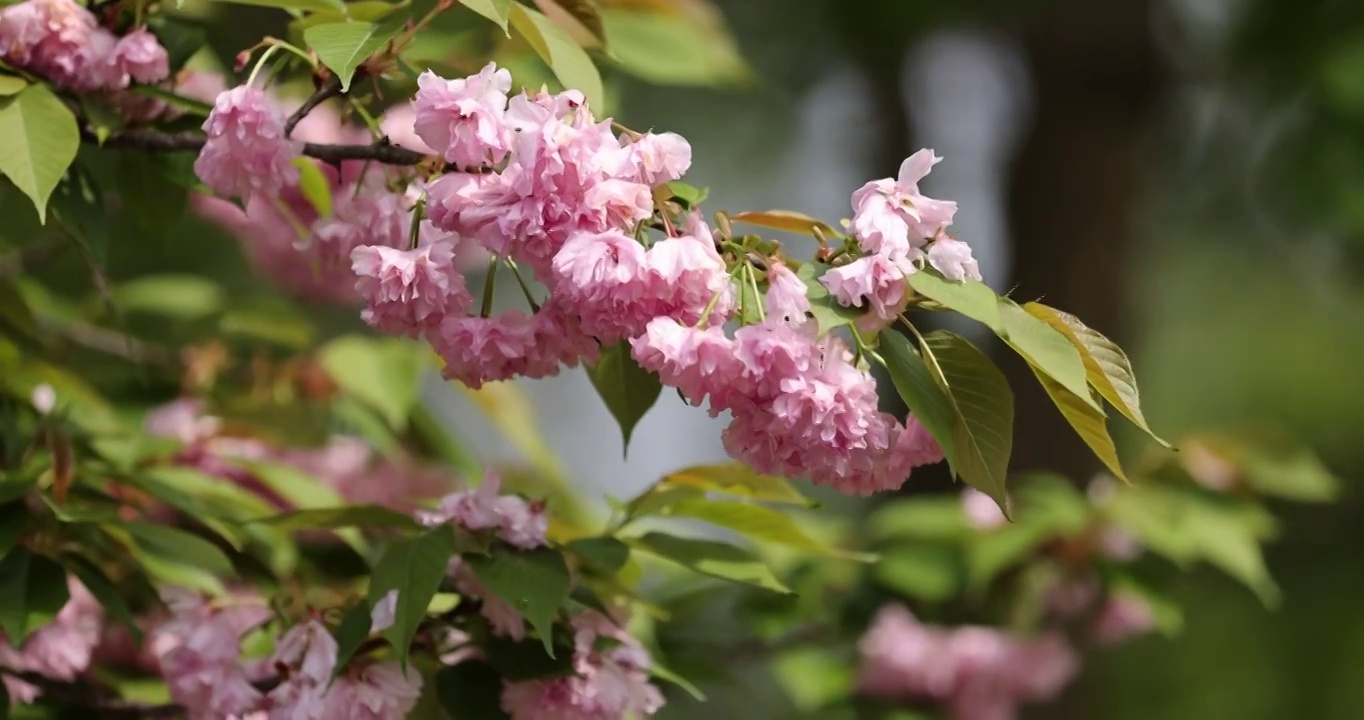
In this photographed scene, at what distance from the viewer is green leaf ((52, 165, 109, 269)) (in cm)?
122

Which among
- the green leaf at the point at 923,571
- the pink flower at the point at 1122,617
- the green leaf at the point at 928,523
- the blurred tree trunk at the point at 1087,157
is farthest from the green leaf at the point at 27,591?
the blurred tree trunk at the point at 1087,157

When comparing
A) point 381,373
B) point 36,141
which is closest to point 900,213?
point 36,141

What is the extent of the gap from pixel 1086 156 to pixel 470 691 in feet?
9.81

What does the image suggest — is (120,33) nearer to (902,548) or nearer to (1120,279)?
(902,548)

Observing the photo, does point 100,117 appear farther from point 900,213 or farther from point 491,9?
point 900,213

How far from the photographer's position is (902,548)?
238cm

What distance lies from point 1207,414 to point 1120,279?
5.73 m

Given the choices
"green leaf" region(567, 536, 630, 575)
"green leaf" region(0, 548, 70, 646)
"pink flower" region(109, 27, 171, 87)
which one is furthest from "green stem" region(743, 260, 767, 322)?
"green leaf" region(0, 548, 70, 646)

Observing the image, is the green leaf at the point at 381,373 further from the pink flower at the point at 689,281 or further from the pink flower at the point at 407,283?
the pink flower at the point at 689,281

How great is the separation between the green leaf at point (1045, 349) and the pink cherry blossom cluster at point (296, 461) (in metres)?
0.88

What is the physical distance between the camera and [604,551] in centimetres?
125

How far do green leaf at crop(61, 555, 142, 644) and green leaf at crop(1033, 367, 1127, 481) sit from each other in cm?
82

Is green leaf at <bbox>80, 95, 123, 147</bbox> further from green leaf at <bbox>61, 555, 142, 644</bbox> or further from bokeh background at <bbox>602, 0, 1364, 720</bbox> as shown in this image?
bokeh background at <bbox>602, 0, 1364, 720</bbox>

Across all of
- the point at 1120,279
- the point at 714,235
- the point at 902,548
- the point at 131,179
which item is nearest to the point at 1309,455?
the point at 902,548
